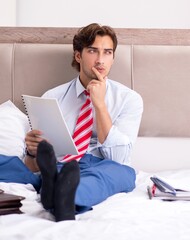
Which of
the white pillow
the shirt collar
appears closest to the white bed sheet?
the white pillow

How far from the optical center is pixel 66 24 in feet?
9.56

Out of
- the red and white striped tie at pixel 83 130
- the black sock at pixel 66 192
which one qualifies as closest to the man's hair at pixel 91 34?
the red and white striped tie at pixel 83 130

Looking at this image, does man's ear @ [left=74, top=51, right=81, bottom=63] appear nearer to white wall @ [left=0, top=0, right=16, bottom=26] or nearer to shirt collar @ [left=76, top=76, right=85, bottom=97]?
shirt collar @ [left=76, top=76, right=85, bottom=97]

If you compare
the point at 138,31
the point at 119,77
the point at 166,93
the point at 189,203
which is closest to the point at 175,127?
the point at 166,93

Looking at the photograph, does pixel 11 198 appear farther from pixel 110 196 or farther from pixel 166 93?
pixel 166 93

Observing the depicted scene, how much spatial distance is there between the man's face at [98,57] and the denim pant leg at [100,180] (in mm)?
378

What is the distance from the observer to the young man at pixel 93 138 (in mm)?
1489

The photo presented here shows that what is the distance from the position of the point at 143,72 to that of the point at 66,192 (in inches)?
45.9

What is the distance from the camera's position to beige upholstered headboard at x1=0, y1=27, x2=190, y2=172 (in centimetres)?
248

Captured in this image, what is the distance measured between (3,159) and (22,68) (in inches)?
28.7

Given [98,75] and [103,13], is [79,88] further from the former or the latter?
[103,13]

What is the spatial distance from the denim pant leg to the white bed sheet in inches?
1.2

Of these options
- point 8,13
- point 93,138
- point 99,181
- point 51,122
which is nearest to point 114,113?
point 93,138

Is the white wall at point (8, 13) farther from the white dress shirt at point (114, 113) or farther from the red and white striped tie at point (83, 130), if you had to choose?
the red and white striped tie at point (83, 130)
